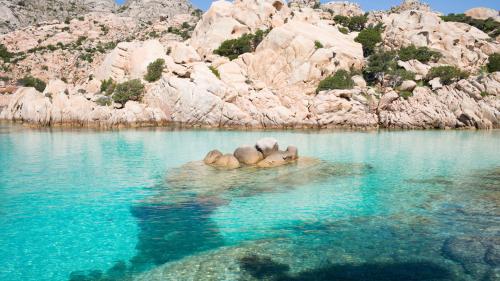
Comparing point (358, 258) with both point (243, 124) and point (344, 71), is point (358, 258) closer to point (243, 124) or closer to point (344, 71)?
point (243, 124)

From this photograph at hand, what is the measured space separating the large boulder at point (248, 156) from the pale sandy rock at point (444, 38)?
66.6 metres

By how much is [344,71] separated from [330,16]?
43010 millimetres

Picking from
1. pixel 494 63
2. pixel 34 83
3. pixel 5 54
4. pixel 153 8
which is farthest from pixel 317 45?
pixel 153 8

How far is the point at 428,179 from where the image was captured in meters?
22.3

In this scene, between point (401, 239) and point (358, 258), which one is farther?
point (401, 239)

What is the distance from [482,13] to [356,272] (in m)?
125

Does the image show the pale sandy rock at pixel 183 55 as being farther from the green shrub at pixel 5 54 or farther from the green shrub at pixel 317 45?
the green shrub at pixel 5 54

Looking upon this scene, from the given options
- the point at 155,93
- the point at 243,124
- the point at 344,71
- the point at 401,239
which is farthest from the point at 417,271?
the point at 344,71

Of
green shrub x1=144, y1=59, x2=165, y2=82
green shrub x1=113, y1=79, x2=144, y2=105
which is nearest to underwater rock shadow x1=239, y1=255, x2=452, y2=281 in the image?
green shrub x1=113, y1=79, x2=144, y2=105

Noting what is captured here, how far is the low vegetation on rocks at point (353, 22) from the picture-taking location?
10357 centimetres

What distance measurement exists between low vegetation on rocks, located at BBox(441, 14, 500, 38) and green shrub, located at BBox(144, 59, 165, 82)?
80053 millimetres

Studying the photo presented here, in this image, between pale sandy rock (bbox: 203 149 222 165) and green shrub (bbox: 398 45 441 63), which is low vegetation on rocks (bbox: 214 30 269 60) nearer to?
green shrub (bbox: 398 45 441 63)

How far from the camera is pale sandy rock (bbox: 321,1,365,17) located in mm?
124500

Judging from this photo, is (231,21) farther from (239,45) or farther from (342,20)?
(342,20)
